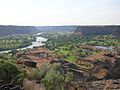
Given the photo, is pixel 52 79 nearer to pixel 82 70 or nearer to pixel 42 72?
pixel 42 72

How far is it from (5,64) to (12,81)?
370cm

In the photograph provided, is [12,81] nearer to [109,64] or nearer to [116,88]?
[116,88]

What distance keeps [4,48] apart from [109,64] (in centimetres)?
5941

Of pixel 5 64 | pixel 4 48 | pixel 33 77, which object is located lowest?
pixel 4 48

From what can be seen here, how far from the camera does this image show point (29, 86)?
3123 centimetres

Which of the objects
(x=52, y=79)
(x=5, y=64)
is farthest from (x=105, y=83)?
(x=5, y=64)

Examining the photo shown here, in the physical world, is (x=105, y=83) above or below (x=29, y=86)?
below

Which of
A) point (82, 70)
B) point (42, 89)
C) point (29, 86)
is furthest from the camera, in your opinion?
point (82, 70)

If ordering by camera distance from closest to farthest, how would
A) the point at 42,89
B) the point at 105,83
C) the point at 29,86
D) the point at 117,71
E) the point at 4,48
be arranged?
the point at 29,86, the point at 42,89, the point at 105,83, the point at 117,71, the point at 4,48

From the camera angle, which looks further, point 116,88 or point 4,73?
point 116,88

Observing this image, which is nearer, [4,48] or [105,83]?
[105,83]

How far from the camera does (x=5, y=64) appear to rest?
114 ft

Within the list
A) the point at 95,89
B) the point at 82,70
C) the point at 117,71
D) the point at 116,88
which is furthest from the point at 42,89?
the point at 117,71

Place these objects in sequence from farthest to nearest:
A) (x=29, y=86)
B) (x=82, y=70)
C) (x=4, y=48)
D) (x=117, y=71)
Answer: (x=4, y=48) → (x=117, y=71) → (x=82, y=70) → (x=29, y=86)
